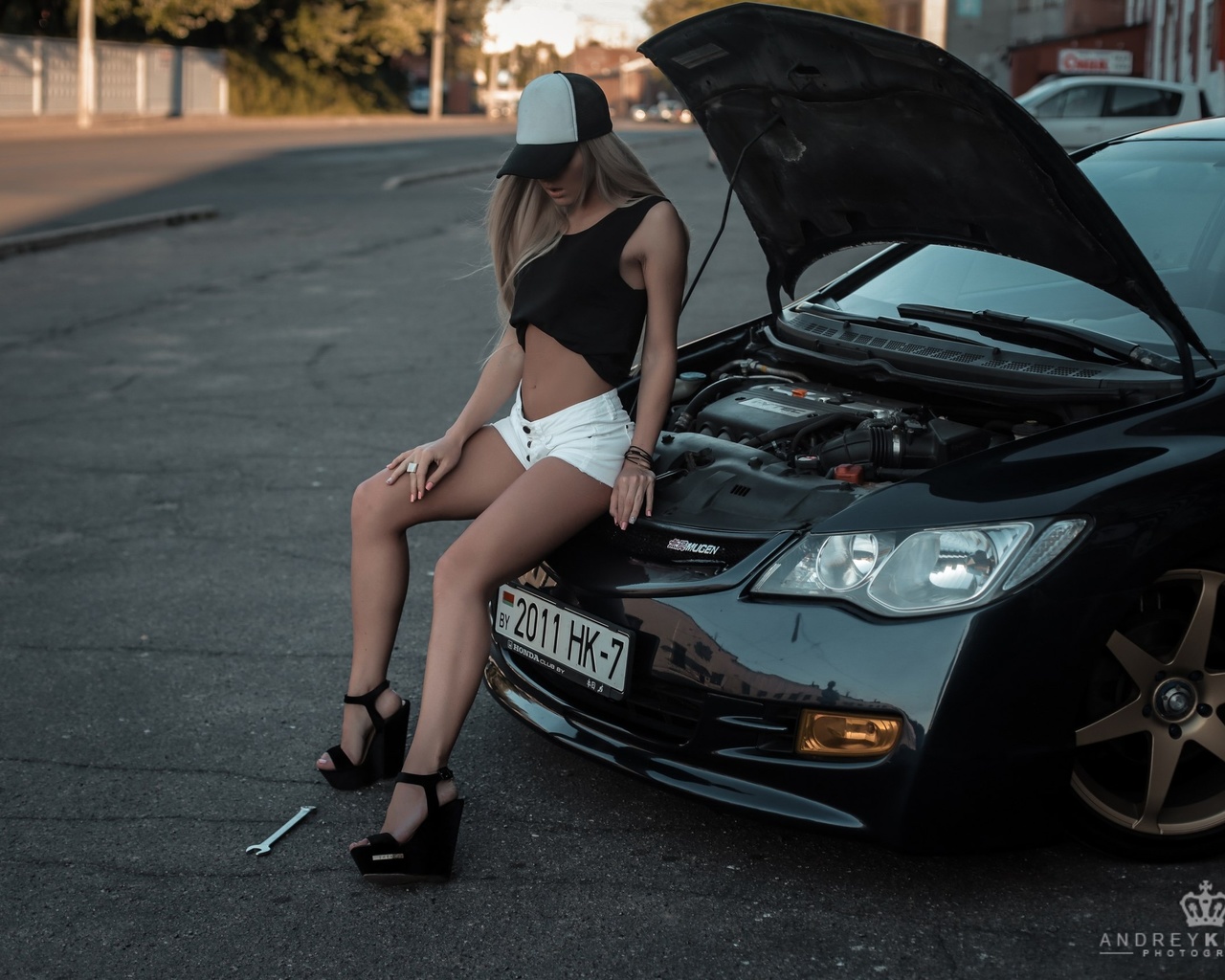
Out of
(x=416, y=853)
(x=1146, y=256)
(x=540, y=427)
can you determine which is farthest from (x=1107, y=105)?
(x=416, y=853)

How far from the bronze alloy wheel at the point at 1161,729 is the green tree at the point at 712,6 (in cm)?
4180

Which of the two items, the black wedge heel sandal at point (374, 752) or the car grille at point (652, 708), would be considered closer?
the car grille at point (652, 708)

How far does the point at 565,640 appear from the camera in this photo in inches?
122

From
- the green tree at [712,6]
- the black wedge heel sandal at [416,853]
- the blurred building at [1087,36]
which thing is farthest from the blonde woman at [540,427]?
the green tree at [712,6]

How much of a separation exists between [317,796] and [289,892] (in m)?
0.45

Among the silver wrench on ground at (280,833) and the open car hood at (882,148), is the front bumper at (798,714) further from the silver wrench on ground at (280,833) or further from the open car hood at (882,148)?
the open car hood at (882,148)

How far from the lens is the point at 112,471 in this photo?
20.1 feet

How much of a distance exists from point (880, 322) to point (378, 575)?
4.94 feet

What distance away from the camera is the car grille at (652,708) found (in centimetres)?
287

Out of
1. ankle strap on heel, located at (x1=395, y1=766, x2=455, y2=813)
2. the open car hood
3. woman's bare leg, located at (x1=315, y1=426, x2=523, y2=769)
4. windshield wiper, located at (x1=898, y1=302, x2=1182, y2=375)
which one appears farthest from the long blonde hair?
ankle strap on heel, located at (x1=395, y1=766, x2=455, y2=813)

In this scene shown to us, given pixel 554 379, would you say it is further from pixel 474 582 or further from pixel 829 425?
pixel 829 425

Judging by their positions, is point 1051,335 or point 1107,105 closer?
point 1051,335

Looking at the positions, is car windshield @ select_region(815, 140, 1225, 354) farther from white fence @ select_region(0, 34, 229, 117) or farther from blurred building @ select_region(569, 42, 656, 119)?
blurred building @ select_region(569, 42, 656, 119)

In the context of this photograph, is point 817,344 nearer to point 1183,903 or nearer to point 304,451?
point 1183,903
